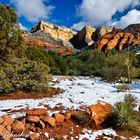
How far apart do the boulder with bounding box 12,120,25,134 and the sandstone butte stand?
266 feet

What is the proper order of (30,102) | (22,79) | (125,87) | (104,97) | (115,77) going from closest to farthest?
(30,102) → (104,97) → (22,79) → (125,87) → (115,77)

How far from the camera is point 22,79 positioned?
53.1ft

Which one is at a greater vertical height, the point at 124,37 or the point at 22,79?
the point at 124,37

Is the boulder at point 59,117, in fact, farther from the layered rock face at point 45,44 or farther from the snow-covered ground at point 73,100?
the layered rock face at point 45,44

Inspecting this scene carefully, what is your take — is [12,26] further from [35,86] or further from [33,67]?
[35,86]

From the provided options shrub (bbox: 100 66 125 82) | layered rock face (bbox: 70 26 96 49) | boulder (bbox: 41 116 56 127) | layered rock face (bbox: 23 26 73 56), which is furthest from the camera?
layered rock face (bbox: 70 26 96 49)

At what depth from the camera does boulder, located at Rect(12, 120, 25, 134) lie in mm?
9916

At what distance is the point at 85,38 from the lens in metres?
164

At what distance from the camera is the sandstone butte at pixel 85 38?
105 metres

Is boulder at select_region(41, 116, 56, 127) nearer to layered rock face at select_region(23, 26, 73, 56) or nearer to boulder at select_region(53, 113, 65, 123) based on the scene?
boulder at select_region(53, 113, 65, 123)

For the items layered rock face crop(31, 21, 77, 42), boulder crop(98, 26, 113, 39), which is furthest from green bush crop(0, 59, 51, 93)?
layered rock face crop(31, 21, 77, 42)

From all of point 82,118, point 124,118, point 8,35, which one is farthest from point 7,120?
point 8,35

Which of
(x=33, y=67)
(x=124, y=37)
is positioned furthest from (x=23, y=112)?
(x=124, y=37)

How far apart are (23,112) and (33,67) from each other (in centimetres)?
582
